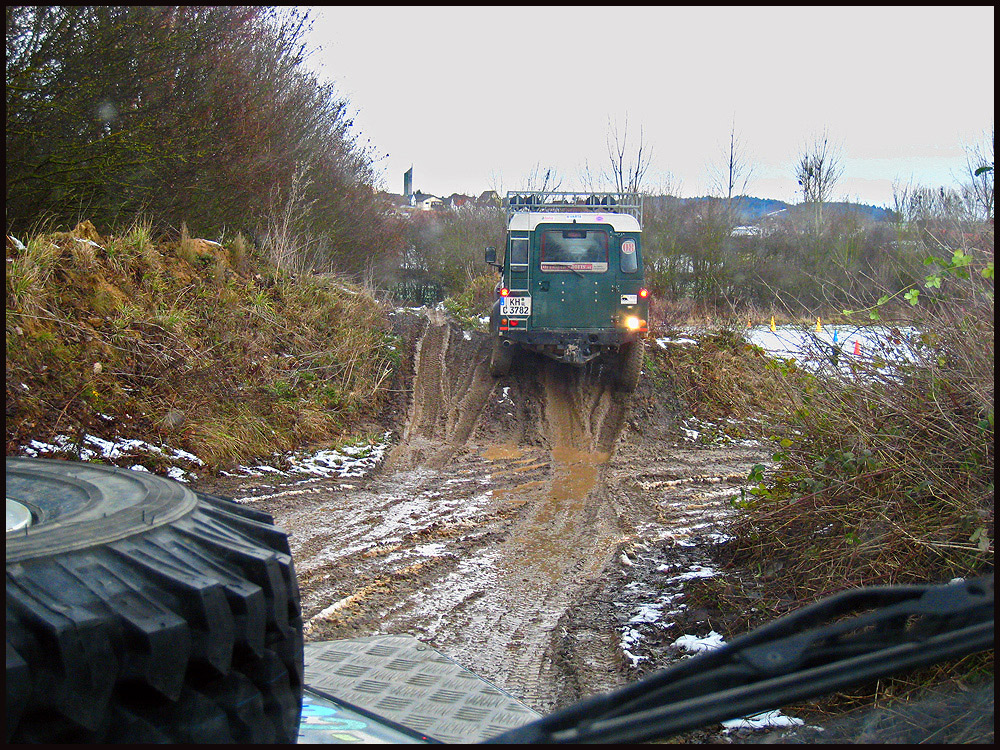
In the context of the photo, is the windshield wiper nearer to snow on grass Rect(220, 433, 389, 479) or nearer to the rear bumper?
snow on grass Rect(220, 433, 389, 479)

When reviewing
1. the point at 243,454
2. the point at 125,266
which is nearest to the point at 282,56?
the point at 125,266

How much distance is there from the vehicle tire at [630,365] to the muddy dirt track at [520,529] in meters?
0.25

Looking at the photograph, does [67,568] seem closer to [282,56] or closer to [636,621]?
[636,621]

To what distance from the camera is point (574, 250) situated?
44.9ft

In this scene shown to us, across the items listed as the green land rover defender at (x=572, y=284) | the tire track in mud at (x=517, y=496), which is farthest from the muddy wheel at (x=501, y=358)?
the green land rover defender at (x=572, y=284)

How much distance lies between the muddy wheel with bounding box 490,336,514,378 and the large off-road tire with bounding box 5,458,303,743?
12017 millimetres

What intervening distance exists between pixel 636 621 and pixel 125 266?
26.8 ft

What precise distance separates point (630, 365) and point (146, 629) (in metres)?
12.7

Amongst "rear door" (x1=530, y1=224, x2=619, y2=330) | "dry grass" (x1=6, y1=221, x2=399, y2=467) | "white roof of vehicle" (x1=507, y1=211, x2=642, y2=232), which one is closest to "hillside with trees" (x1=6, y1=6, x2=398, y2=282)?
"dry grass" (x1=6, y1=221, x2=399, y2=467)

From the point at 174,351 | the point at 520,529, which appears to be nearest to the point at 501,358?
the point at 174,351

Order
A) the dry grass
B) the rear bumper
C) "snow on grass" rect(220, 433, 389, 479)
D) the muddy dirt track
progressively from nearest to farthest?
the muddy dirt track → the dry grass → "snow on grass" rect(220, 433, 389, 479) → the rear bumper

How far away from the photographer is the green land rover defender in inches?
533

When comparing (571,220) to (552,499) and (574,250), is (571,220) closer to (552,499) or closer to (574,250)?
(574,250)

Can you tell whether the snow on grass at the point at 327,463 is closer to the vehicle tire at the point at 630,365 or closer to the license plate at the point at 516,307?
the license plate at the point at 516,307
